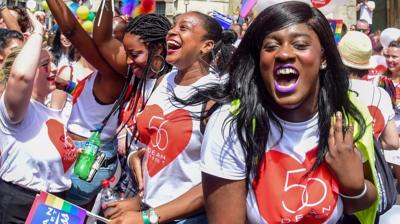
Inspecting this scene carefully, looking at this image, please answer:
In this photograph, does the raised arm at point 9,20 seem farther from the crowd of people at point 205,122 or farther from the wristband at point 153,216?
the wristband at point 153,216

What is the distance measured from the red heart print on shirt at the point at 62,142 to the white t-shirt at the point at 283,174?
153 centimetres

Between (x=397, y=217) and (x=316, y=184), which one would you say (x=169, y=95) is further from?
(x=397, y=217)

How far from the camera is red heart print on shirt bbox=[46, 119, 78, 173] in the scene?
11.2ft

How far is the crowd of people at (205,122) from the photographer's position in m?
2.10

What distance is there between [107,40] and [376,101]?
1798mm

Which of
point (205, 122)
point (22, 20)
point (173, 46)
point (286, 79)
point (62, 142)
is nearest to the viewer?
point (286, 79)

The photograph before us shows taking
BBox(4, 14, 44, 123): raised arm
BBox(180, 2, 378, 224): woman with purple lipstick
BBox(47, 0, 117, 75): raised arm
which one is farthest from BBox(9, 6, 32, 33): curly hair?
BBox(180, 2, 378, 224): woman with purple lipstick

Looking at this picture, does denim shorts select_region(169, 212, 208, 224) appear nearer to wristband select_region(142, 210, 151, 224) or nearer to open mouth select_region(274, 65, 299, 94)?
wristband select_region(142, 210, 151, 224)

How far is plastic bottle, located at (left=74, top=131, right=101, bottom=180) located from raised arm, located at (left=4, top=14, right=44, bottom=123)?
1.80ft

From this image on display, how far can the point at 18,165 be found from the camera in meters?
3.33

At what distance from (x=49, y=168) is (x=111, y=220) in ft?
3.28

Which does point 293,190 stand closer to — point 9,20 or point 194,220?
point 194,220

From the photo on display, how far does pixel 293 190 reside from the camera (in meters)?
2.09

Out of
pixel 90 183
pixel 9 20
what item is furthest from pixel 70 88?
pixel 9 20
